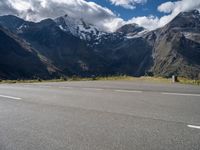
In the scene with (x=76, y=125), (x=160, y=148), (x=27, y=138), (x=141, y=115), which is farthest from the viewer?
(x=141, y=115)

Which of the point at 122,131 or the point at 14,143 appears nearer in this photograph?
the point at 14,143

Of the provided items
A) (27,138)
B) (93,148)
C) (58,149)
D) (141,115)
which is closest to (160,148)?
(93,148)

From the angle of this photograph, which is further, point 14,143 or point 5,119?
point 5,119

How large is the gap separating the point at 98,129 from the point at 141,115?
2023 mm

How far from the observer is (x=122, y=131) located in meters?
6.82

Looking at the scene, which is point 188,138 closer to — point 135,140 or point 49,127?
point 135,140

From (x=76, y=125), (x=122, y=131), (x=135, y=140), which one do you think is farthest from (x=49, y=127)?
(x=135, y=140)

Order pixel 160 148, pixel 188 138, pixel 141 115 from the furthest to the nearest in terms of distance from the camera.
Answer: pixel 141 115 → pixel 188 138 → pixel 160 148

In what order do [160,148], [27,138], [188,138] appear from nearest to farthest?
[160,148], [188,138], [27,138]

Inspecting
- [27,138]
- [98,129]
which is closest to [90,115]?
[98,129]

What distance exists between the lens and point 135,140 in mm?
6039

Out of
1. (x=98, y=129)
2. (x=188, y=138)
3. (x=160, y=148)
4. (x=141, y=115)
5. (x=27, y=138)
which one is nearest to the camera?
(x=160, y=148)

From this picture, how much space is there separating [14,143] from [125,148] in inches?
83.8

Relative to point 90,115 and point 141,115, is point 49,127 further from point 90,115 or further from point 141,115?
point 141,115
